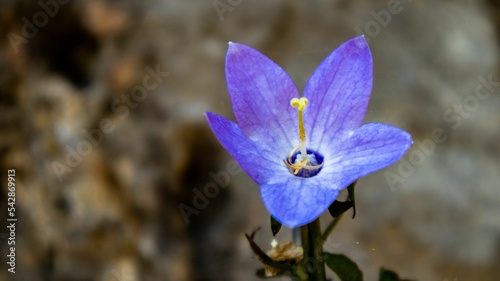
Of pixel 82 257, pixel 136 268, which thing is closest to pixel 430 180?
pixel 136 268

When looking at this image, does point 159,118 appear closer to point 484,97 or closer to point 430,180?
point 430,180

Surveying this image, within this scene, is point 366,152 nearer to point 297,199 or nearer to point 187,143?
point 297,199

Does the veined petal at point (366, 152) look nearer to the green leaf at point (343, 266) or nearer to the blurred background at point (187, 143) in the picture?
the green leaf at point (343, 266)

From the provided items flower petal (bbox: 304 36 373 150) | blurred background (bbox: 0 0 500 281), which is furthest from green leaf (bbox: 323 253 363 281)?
blurred background (bbox: 0 0 500 281)

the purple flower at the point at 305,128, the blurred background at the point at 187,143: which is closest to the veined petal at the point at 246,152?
the purple flower at the point at 305,128

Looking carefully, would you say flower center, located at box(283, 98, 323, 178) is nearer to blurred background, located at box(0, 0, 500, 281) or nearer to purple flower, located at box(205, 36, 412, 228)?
purple flower, located at box(205, 36, 412, 228)

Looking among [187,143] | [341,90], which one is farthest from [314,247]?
[187,143]
